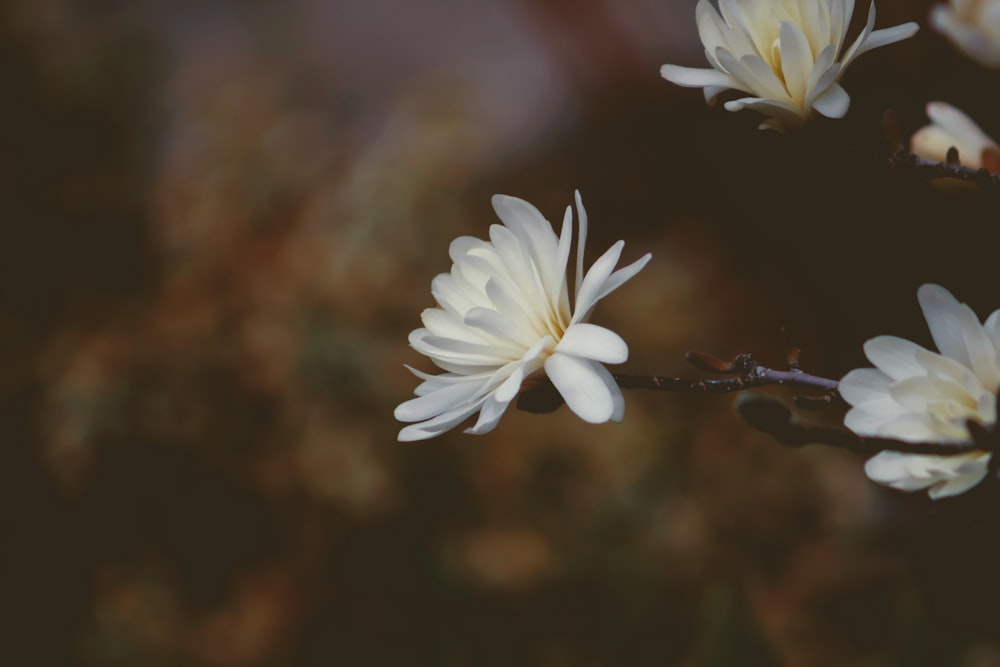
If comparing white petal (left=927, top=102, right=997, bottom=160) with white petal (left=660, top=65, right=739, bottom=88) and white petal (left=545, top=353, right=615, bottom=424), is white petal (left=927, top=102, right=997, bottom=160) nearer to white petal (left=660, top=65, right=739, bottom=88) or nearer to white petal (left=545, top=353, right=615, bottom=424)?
white petal (left=660, top=65, right=739, bottom=88)

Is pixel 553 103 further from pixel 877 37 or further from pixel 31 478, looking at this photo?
pixel 877 37

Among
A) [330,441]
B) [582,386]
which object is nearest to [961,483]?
[582,386]

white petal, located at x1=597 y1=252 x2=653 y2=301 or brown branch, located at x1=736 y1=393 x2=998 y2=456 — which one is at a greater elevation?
white petal, located at x1=597 y1=252 x2=653 y2=301

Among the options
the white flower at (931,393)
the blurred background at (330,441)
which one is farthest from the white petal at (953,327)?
the blurred background at (330,441)

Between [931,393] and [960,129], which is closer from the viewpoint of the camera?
[931,393]

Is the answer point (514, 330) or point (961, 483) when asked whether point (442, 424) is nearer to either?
point (514, 330)

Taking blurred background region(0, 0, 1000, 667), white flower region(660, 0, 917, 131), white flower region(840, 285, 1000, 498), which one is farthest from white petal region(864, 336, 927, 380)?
blurred background region(0, 0, 1000, 667)

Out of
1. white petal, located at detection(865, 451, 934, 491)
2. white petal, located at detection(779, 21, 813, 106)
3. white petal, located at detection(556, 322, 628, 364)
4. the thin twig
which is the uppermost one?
white petal, located at detection(779, 21, 813, 106)
